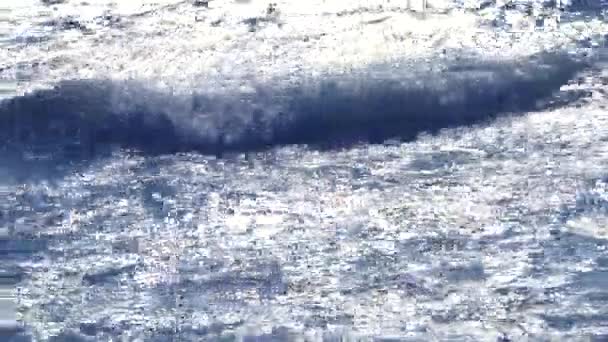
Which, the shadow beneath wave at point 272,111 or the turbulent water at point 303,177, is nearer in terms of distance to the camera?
the turbulent water at point 303,177

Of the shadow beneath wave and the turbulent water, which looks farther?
the shadow beneath wave

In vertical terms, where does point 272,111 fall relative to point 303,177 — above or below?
above

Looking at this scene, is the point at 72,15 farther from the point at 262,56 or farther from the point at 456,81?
the point at 456,81

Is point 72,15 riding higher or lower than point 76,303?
higher

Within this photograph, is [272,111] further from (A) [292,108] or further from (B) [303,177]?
(B) [303,177]

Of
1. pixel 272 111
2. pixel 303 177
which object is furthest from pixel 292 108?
pixel 303 177

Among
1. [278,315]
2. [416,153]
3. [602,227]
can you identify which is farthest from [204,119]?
[602,227]

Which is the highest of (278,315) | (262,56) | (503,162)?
(262,56)

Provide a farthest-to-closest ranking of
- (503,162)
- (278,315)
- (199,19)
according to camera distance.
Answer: (199,19)
(503,162)
(278,315)
